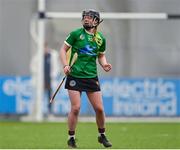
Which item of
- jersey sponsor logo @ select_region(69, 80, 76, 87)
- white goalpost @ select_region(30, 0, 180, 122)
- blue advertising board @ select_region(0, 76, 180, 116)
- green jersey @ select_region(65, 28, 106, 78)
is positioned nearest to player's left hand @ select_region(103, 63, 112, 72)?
green jersey @ select_region(65, 28, 106, 78)

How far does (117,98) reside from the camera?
2498 centimetres

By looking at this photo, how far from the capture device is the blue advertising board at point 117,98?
24797mm

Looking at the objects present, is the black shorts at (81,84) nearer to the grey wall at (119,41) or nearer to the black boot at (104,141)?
the black boot at (104,141)

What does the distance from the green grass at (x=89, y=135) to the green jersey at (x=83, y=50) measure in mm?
1165

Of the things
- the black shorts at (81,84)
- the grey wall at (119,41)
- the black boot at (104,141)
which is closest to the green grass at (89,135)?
the black boot at (104,141)

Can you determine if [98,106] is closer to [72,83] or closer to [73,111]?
[73,111]

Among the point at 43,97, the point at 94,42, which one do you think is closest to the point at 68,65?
the point at 94,42

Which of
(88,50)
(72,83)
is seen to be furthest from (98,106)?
(88,50)

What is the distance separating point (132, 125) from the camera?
22031 millimetres

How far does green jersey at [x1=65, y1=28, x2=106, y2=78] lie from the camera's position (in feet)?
44.6

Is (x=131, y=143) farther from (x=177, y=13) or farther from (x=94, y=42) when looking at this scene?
(x=177, y=13)

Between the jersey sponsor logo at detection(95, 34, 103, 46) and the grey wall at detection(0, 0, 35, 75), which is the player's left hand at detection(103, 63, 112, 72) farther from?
the grey wall at detection(0, 0, 35, 75)

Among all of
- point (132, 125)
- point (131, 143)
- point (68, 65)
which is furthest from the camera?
point (132, 125)

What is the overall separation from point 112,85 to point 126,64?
3.50ft
